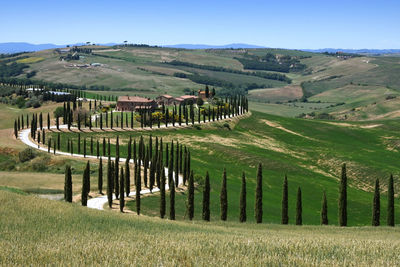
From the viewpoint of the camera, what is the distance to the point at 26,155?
10675cm

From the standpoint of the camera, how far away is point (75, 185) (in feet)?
282

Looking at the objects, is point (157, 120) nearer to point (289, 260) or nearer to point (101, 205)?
point (101, 205)

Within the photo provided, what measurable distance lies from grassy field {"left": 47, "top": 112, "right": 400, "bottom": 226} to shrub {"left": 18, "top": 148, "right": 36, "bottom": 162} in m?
20.5

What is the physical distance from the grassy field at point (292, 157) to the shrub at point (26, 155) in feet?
67.4

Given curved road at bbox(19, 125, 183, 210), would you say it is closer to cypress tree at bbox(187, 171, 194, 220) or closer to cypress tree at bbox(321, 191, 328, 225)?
cypress tree at bbox(187, 171, 194, 220)

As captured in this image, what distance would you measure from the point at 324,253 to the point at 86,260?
1151 cm

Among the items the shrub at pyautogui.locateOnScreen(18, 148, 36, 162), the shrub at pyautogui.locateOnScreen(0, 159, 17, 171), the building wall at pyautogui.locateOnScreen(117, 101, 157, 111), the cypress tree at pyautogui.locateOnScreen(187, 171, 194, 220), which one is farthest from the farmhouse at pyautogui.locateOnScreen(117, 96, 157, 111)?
the cypress tree at pyautogui.locateOnScreen(187, 171, 194, 220)

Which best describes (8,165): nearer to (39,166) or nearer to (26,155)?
(26,155)

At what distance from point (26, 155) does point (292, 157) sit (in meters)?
72.9

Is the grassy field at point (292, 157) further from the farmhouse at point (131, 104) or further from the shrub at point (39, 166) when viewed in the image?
the farmhouse at point (131, 104)

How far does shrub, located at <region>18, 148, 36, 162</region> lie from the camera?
106 m

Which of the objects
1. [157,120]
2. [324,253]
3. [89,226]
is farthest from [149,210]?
[157,120]

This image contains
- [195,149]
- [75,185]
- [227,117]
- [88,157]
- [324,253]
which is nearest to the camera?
[324,253]

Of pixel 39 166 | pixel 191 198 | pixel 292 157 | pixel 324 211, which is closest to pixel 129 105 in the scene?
pixel 292 157
